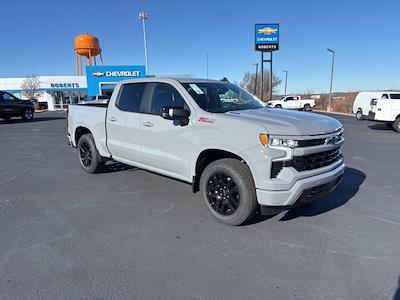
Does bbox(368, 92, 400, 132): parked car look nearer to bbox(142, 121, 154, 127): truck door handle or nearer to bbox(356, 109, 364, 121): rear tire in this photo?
bbox(356, 109, 364, 121): rear tire

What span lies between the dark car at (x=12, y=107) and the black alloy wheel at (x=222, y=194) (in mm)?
20002

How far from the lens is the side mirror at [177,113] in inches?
161

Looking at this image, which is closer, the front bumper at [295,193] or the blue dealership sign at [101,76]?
the front bumper at [295,193]

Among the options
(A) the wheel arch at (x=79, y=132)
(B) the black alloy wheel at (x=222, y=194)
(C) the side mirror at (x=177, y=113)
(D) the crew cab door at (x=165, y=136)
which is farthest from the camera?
(A) the wheel arch at (x=79, y=132)

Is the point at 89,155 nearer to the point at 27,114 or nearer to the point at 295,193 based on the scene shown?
the point at 295,193

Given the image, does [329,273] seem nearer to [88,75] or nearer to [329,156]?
[329,156]

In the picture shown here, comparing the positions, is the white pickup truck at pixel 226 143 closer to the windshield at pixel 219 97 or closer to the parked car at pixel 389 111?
the windshield at pixel 219 97

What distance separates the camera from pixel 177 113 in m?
4.12

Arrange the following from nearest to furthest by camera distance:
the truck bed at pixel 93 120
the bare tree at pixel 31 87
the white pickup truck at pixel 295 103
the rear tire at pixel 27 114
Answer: the truck bed at pixel 93 120, the rear tire at pixel 27 114, the white pickup truck at pixel 295 103, the bare tree at pixel 31 87

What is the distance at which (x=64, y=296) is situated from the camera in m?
2.67

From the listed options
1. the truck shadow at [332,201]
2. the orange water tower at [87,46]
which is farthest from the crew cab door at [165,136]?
the orange water tower at [87,46]

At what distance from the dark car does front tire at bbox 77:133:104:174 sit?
1635 cm

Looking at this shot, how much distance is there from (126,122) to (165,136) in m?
1.04

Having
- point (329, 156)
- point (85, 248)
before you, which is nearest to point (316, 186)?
point (329, 156)
